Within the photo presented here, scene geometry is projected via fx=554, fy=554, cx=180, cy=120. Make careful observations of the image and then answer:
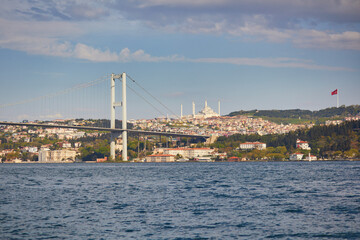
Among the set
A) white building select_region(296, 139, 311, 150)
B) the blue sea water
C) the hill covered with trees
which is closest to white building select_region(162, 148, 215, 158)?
the hill covered with trees

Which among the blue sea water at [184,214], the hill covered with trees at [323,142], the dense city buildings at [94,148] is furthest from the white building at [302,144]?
the blue sea water at [184,214]

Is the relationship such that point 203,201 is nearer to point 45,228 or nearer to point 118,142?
point 45,228

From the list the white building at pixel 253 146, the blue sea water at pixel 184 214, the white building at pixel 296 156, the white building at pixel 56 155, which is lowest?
the blue sea water at pixel 184 214

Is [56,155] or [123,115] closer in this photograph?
[123,115]

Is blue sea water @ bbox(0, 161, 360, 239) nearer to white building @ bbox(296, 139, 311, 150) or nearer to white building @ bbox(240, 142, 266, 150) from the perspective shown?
white building @ bbox(296, 139, 311, 150)

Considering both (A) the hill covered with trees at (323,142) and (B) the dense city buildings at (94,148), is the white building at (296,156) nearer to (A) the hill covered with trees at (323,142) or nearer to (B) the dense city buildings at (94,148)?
(B) the dense city buildings at (94,148)

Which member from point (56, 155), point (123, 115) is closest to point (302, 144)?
→ point (123, 115)

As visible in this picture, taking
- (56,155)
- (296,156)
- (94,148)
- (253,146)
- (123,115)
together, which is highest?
(123,115)

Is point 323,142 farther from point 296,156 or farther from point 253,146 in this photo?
point 253,146
